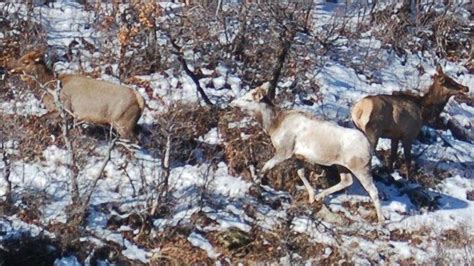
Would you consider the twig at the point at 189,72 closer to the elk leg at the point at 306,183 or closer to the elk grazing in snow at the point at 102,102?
the elk grazing in snow at the point at 102,102

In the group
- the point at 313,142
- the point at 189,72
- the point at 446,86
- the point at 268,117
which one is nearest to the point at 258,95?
the point at 268,117

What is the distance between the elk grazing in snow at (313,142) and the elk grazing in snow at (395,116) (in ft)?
2.15

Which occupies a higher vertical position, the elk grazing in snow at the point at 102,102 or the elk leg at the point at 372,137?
the elk grazing in snow at the point at 102,102

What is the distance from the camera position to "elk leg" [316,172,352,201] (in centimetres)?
1411

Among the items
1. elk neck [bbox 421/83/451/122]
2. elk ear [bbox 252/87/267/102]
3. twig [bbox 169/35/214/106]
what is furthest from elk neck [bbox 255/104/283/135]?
elk neck [bbox 421/83/451/122]

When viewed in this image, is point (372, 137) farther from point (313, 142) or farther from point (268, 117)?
point (268, 117)

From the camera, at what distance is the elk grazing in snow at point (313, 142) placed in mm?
13914

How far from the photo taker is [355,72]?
1859 cm

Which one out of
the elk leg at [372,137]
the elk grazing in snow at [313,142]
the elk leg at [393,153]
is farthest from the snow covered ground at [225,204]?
the elk leg at [372,137]

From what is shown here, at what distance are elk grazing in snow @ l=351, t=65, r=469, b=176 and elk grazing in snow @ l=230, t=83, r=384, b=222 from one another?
657 mm

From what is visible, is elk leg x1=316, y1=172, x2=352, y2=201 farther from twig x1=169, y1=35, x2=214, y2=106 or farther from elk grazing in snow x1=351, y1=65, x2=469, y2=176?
twig x1=169, y1=35, x2=214, y2=106

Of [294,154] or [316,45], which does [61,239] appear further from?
[316,45]

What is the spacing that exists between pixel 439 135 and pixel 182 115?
424cm

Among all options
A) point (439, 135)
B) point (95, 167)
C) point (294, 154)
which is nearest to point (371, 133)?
point (294, 154)
